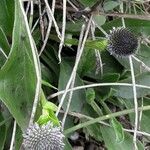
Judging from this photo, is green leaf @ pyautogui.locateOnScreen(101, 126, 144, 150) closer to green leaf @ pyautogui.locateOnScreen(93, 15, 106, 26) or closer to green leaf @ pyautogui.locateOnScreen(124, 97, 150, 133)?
green leaf @ pyautogui.locateOnScreen(124, 97, 150, 133)

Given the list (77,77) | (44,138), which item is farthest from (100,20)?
(44,138)

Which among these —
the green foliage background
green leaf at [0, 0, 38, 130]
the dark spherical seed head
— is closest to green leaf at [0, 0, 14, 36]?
the green foliage background

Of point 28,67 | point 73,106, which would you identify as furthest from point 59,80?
point 28,67

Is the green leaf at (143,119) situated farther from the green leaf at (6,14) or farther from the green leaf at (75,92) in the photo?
the green leaf at (6,14)

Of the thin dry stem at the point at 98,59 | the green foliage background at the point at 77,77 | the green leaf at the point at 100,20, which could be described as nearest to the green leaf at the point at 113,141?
the green foliage background at the point at 77,77

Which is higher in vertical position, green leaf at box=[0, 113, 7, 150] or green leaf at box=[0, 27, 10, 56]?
green leaf at box=[0, 27, 10, 56]

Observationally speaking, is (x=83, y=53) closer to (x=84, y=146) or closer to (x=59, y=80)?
(x=59, y=80)
